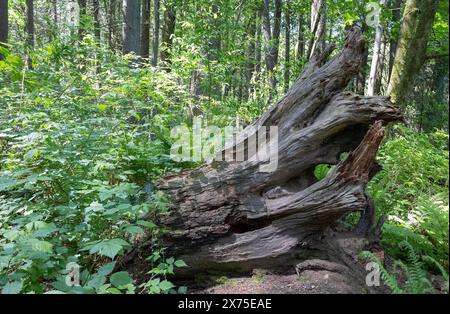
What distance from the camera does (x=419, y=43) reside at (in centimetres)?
547

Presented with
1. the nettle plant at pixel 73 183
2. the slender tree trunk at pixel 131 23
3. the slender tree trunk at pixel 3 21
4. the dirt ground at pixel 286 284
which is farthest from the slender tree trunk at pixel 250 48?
the dirt ground at pixel 286 284

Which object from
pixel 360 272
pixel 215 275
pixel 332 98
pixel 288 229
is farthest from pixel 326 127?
pixel 215 275

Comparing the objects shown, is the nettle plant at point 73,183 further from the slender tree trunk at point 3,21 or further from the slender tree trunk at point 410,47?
the slender tree trunk at point 3,21

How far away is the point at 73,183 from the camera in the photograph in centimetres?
462

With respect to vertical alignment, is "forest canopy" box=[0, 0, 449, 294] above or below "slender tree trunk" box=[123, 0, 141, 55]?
below

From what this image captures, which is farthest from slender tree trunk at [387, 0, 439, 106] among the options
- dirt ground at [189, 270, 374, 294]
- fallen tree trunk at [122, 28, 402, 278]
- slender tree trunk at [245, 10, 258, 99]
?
slender tree trunk at [245, 10, 258, 99]

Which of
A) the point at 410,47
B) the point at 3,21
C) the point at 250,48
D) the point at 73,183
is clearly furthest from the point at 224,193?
the point at 250,48

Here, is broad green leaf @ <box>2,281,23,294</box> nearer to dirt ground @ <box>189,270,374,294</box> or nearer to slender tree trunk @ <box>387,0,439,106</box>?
dirt ground @ <box>189,270,374,294</box>

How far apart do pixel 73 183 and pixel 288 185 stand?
2.58 meters

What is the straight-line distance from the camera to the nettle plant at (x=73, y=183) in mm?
A: 3182

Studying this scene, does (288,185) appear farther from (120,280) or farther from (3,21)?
(3,21)

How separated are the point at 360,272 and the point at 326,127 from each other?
4.58 ft

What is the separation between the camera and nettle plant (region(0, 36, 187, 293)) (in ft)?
10.4

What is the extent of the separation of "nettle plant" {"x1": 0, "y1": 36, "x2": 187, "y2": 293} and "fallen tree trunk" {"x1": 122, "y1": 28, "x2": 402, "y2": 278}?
36cm
